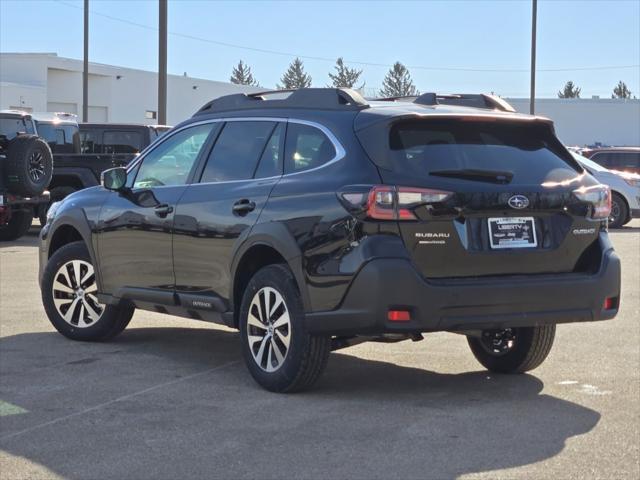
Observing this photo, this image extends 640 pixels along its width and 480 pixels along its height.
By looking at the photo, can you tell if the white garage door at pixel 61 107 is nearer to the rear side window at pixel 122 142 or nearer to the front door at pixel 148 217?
the rear side window at pixel 122 142

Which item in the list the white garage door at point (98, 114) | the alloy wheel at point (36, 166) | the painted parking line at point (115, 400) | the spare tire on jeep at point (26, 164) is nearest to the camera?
the painted parking line at point (115, 400)

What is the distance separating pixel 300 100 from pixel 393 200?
1.34 meters

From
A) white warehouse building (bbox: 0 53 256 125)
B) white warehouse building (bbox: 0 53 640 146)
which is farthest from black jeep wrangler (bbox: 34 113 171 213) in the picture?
white warehouse building (bbox: 0 53 256 125)

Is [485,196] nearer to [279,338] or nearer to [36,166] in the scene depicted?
[279,338]

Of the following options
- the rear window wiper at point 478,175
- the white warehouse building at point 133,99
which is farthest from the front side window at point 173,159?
the white warehouse building at point 133,99

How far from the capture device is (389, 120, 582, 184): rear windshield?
21.4ft

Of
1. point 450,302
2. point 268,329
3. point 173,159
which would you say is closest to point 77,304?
point 173,159

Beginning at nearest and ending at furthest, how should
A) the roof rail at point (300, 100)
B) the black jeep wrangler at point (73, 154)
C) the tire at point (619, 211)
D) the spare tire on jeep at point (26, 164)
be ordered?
the roof rail at point (300, 100) < the spare tire on jeep at point (26, 164) < the black jeep wrangler at point (73, 154) < the tire at point (619, 211)

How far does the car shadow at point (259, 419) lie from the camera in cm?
544

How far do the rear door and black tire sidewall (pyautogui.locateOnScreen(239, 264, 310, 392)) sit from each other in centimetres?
30

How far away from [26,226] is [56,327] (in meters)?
10.9

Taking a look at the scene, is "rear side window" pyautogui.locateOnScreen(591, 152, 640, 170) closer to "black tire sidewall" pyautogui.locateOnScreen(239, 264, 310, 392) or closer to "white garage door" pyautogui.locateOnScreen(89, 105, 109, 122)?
"black tire sidewall" pyautogui.locateOnScreen(239, 264, 310, 392)

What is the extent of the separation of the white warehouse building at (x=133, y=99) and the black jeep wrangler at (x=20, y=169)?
24836 millimetres

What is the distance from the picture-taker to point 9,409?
6.51 m
